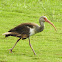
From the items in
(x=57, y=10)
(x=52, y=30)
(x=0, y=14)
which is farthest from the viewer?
(x=57, y=10)

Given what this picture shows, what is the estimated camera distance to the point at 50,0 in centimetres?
2616

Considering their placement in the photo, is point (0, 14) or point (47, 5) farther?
point (47, 5)

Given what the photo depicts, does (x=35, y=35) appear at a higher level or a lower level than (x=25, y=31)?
lower

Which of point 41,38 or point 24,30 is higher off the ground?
point 24,30

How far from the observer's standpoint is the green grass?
13714mm

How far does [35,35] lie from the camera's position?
17781mm

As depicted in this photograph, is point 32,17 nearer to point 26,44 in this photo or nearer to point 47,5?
point 47,5

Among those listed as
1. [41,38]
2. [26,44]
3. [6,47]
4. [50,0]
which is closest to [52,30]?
[41,38]

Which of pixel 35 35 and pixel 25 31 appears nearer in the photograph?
pixel 25 31

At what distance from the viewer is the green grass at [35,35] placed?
45.0 ft

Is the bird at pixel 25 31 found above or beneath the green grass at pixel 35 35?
above

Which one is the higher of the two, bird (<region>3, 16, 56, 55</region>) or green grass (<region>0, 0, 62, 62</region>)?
bird (<region>3, 16, 56, 55</region>)

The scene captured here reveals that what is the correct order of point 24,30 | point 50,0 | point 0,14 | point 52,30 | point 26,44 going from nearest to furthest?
point 24,30
point 26,44
point 52,30
point 0,14
point 50,0

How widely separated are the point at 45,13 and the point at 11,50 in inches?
372
